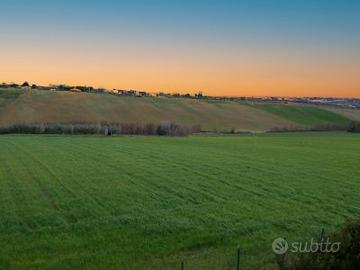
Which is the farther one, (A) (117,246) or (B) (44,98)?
(B) (44,98)

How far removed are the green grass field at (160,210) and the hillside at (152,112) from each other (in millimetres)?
60269

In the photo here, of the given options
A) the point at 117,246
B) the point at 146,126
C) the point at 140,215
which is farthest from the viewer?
the point at 146,126

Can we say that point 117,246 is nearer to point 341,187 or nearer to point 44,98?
point 341,187

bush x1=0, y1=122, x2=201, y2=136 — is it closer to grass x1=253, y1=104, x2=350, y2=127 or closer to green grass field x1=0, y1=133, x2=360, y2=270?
grass x1=253, y1=104, x2=350, y2=127

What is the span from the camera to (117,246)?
1514 cm

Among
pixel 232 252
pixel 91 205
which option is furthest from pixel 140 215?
pixel 232 252

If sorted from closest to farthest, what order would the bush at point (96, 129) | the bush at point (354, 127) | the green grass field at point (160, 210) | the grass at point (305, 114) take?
the green grass field at point (160, 210), the bush at point (96, 129), the bush at point (354, 127), the grass at point (305, 114)

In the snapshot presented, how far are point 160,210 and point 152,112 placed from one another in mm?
91639

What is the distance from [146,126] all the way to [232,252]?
234 feet

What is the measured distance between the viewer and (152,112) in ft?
366

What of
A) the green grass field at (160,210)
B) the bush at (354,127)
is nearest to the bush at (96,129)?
the bush at (354,127)

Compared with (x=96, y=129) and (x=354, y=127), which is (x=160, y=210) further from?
(x=354, y=127)

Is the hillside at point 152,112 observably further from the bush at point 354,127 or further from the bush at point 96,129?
the bush at point 354,127

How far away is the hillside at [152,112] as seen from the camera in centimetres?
9838
